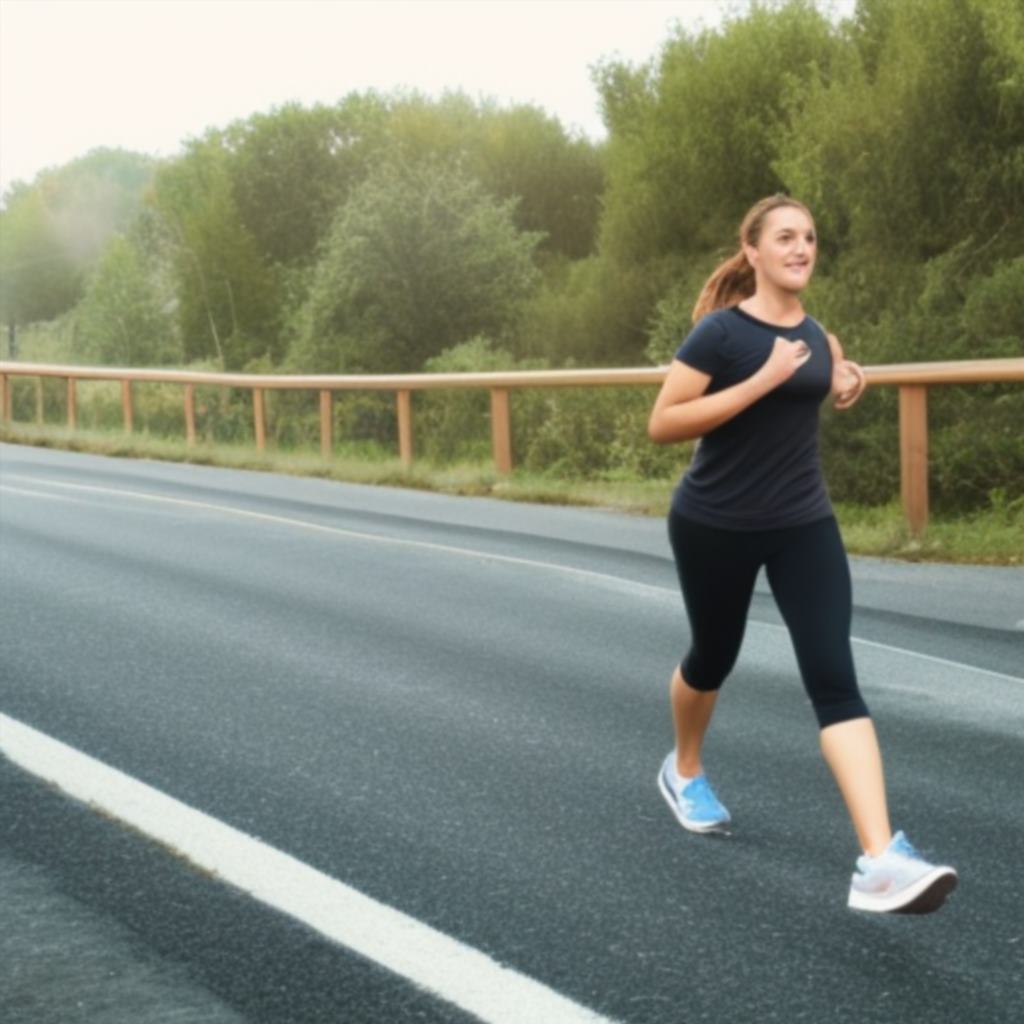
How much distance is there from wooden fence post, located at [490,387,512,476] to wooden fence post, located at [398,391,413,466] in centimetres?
162

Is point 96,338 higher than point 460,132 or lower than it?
lower

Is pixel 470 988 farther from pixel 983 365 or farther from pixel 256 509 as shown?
pixel 256 509

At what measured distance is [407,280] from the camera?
49094mm

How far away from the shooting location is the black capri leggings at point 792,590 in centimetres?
483

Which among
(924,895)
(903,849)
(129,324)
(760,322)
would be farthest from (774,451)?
(129,324)

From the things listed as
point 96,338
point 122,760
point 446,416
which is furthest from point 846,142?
point 96,338

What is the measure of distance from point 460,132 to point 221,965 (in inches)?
2626

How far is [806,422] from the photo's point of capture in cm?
495

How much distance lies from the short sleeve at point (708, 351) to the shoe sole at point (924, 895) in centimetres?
138


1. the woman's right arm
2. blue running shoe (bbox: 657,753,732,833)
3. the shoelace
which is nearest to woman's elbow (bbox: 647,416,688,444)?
the woman's right arm

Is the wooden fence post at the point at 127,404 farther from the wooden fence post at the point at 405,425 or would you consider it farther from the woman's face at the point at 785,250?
the woman's face at the point at 785,250

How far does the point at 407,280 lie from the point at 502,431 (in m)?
32.0

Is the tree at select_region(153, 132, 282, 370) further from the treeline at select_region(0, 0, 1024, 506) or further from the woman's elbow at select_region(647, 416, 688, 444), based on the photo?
the woman's elbow at select_region(647, 416, 688, 444)

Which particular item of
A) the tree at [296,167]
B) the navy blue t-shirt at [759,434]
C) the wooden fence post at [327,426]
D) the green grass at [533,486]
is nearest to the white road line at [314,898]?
the navy blue t-shirt at [759,434]
